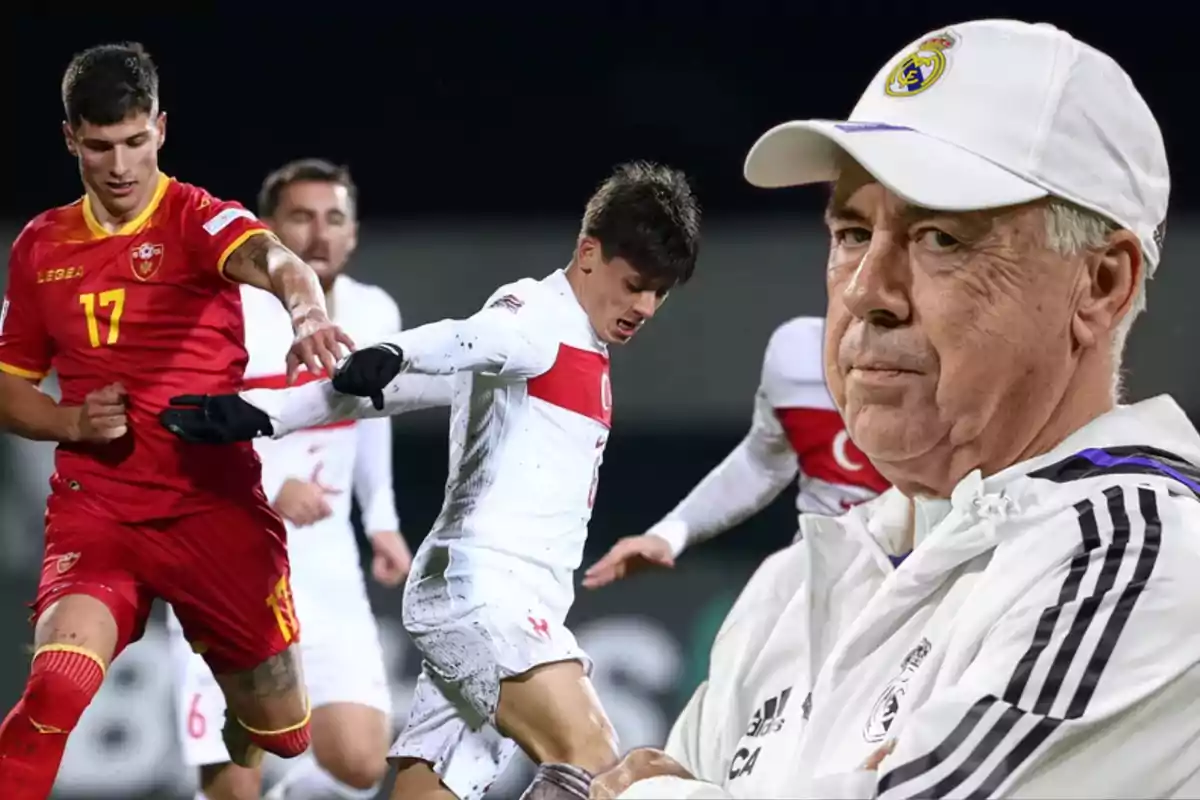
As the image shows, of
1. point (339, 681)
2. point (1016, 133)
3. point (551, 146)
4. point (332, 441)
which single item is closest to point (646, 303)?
point (551, 146)

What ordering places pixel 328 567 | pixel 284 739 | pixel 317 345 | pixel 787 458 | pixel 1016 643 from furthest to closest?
1. pixel 787 458
2. pixel 328 567
3. pixel 284 739
4. pixel 317 345
5. pixel 1016 643

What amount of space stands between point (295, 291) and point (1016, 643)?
130 centimetres

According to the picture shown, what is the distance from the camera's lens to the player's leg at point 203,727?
7.37ft

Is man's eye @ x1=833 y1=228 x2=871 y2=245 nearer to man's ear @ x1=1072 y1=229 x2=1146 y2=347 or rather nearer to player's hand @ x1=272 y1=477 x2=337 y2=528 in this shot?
man's ear @ x1=1072 y1=229 x2=1146 y2=347

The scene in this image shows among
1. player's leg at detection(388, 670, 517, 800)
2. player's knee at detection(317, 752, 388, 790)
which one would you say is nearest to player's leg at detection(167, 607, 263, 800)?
player's knee at detection(317, 752, 388, 790)

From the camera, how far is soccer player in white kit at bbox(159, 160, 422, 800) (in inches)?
87.1

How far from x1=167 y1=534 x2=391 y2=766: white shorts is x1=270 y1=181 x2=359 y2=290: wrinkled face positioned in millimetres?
429

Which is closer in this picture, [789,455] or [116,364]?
[116,364]

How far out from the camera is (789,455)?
248 centimetres

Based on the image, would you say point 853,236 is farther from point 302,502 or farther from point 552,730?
point 302,502

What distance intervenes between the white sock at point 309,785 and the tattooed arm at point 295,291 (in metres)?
0.65

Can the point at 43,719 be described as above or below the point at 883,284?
below

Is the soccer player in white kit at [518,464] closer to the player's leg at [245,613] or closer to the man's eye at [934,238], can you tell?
the player's leg at [245,613]

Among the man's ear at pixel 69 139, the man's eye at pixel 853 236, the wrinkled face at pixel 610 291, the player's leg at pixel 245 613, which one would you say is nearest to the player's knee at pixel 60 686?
the player's leg at pixel 245 613
